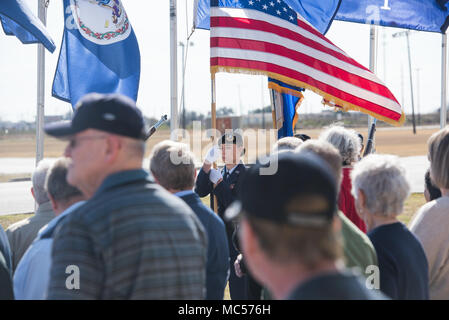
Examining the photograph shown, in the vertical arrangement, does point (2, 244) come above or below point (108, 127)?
below

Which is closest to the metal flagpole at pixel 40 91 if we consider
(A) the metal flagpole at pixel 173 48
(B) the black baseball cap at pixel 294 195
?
(A) the metal flagpole at pixel 173 48

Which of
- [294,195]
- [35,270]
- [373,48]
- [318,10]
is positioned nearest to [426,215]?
[294,195]

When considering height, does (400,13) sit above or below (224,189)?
above

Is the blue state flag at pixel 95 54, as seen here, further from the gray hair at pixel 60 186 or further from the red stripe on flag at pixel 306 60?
the gray hair at pixel 60 186

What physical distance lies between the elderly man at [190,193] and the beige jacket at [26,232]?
27.6 inches

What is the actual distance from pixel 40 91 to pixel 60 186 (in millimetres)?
3930

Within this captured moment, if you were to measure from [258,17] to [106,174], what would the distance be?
413 centimetres

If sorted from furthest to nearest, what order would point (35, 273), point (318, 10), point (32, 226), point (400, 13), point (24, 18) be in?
point (400, 13)
point (318, 10)
point (24, 18)
point (32, 226)
point (35, 273)

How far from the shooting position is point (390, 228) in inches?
95.8

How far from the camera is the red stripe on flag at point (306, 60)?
17.4 feet

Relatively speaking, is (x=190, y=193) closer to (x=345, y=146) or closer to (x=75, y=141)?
(x=75, y=141)

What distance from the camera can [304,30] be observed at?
5.74 metres

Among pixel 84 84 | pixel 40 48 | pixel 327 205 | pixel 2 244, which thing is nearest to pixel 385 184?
pixel 327 205

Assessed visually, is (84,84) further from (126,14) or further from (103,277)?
(103,277)
